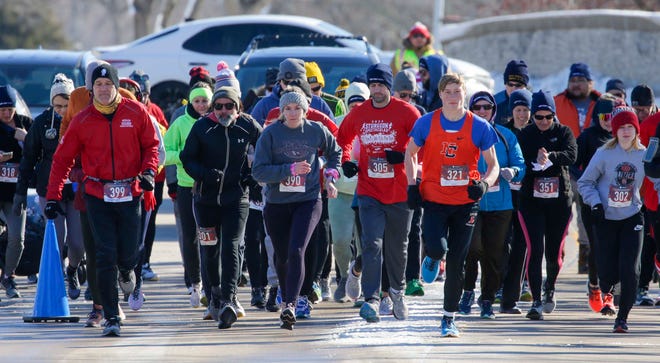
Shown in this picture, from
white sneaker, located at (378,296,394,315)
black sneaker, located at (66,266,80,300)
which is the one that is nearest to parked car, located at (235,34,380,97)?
black sneaker, located at (66,266,80,300)

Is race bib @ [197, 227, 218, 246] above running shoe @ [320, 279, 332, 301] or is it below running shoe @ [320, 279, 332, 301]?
above

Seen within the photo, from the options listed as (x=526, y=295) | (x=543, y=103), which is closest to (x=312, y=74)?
(x=543, y=103)

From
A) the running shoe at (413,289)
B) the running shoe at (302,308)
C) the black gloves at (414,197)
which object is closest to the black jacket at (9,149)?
the running shoe at (302,308)

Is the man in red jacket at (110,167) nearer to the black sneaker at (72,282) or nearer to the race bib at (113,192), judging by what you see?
the race bib at (113,192)

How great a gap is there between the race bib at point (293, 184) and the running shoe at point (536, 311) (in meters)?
2.16

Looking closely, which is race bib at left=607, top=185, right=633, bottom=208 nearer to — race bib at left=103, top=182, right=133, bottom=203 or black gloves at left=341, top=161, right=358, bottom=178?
black gloves at left=341, top=161, right=358, bottom=178

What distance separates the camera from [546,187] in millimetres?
12867

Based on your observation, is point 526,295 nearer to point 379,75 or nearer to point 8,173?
point 379,75

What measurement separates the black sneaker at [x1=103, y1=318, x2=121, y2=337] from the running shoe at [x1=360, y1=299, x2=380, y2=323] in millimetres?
1880

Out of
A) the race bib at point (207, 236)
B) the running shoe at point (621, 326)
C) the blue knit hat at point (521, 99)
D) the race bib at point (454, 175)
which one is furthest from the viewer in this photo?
the blue knit hat at point (521, 99)

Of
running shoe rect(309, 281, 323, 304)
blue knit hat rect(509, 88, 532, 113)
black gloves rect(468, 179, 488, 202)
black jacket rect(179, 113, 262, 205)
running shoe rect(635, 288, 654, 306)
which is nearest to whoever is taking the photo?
black gloves rect(468, 179, 488, 202)

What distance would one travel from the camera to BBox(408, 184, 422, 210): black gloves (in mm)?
11586

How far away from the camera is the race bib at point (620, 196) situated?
479 inches

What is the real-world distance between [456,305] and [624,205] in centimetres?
164
